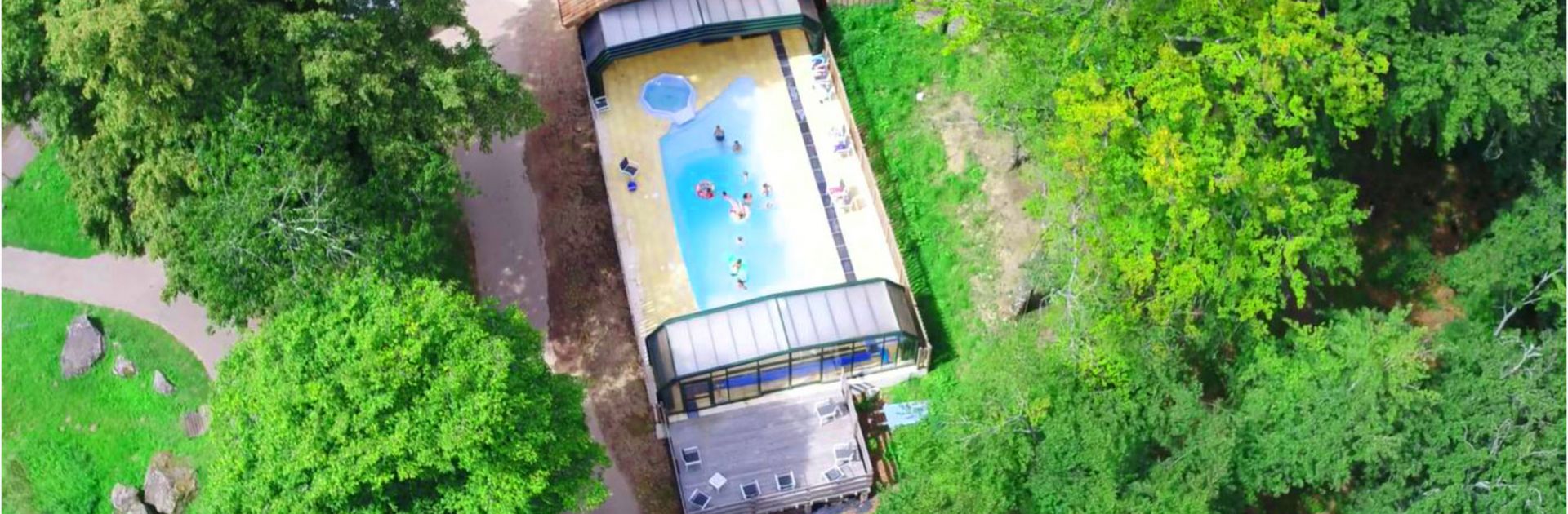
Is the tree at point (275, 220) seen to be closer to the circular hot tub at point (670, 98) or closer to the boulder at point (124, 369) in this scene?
the boulder at point (124, 369)

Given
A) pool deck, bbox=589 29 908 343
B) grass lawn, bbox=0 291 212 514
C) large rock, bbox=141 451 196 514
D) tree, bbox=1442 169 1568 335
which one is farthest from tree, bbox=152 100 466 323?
tree, bbox=1442 169 1568 335

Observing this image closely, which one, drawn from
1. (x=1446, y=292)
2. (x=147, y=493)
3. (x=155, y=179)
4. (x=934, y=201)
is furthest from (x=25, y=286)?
(x=1446, y=292)

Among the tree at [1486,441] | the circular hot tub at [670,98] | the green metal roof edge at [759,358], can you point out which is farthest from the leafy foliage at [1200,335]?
the circular hot tub at [670,98]

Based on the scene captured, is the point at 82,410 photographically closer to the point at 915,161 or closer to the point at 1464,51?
the point at 915,161

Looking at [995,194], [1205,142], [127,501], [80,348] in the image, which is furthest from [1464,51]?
[80,348]

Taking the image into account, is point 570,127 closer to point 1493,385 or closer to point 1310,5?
point 1310,5
